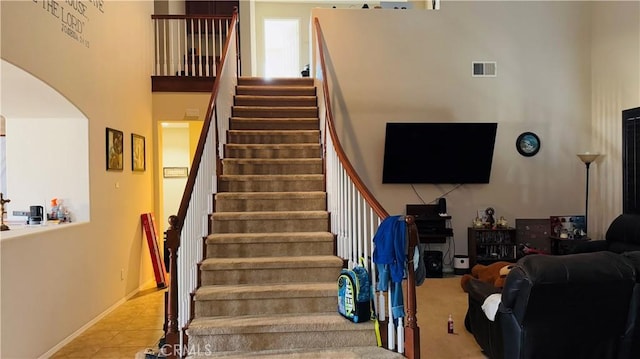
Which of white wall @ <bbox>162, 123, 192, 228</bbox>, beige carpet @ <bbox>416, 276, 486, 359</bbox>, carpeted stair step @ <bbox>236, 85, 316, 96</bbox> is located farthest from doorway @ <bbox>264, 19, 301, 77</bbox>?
beige carpet @ <bbox>416, 276, 486, 359</bbox>

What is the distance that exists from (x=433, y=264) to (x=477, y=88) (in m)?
2.75

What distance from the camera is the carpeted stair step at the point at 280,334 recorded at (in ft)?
9.93

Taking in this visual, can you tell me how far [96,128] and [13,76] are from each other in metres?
1.17

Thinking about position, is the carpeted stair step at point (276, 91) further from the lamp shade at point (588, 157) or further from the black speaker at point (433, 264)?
the lamp shade at point (588, 157)

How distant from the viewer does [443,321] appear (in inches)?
167

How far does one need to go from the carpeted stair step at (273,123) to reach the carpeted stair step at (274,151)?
61 cm

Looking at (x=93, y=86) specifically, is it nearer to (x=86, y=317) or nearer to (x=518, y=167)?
(x=86, y=317)

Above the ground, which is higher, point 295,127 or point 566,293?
point 295,127

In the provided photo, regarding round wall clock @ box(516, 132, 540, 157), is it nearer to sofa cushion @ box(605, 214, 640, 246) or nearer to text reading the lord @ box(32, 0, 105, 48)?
sofa cushion @ box(605, 214, 640, 246)

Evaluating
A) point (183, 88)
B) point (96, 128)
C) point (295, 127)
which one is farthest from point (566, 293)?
point (183, 88)

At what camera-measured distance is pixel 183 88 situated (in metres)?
6.25

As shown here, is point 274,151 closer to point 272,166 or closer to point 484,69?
point 272,166

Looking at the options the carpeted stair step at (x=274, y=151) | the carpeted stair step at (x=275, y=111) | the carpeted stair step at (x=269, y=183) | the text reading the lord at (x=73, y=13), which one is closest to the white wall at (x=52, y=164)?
the text reading the lord at (x=73, y=13)

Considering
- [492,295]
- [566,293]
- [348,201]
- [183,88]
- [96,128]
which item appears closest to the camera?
[566,293]
